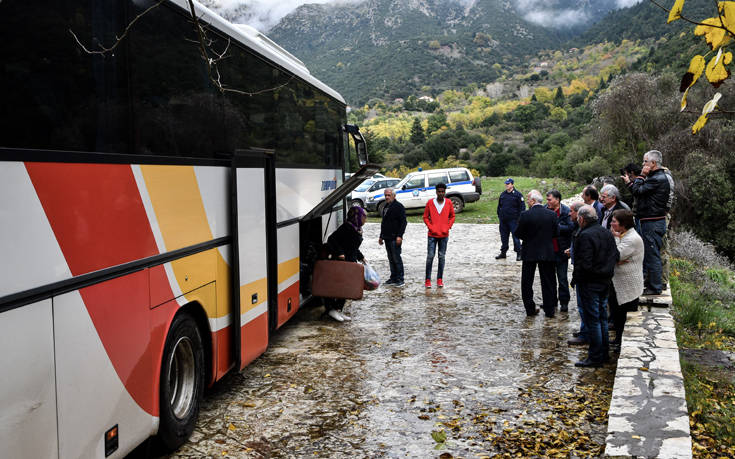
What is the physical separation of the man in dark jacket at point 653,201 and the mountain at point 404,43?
120m

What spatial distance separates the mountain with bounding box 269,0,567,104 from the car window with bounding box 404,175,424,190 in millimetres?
101106

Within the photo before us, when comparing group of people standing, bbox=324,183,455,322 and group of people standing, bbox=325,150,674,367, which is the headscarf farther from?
group of people standing, bbox=324,183,455,322

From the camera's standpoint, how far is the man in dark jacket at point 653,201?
7773 mm

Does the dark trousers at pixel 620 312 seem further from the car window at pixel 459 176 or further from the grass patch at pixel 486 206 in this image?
the car window at pixel 459 176

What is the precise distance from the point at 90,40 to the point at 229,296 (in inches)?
107

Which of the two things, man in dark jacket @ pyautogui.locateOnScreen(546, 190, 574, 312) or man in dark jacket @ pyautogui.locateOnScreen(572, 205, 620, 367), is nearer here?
man in dark jacket @ pyautogui.locateOnScreen(572, 205, 620, 367)

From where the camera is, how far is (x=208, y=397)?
19.0ft

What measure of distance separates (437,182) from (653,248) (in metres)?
19.0

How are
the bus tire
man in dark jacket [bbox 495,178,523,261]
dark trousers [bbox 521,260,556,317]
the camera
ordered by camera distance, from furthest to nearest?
1. man in dark jacket [bbox 495,178,523,261]
2. dark trousers [bbox 521,260,556,317]
3. the camera
4. the bus tire

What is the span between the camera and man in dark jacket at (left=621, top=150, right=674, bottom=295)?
777 centimetres

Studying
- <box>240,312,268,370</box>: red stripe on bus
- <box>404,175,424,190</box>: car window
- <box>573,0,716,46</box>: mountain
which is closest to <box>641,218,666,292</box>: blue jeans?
<box>240,312,268,370</box>: red stripe on bus

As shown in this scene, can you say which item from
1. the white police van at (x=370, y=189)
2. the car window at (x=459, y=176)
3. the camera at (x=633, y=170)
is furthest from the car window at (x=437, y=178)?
the camera at (x=633, y=170)

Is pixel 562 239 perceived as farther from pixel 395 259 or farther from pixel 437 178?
pixel 437 178

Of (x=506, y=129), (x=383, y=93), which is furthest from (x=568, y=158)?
(x=383, y=93)
